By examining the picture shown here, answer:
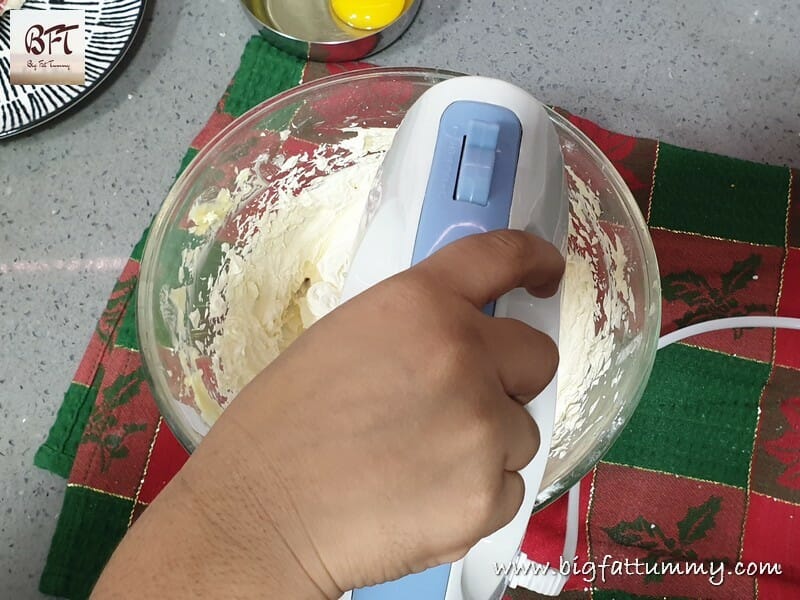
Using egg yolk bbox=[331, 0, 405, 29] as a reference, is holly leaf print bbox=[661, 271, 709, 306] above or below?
below

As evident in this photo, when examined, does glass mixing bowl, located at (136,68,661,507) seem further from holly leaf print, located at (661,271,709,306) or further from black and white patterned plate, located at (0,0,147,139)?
black and white patterned plate, located at (0,0,147,139)

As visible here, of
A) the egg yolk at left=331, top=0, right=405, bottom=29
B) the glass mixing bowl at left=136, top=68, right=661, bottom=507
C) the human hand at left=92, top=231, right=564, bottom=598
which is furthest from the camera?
the egg yolk at left=331, top=0, right=405, bottom=29

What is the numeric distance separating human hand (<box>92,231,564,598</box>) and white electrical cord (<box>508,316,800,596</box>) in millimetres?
252

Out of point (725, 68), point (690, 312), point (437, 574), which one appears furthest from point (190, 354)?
point (725, 68)

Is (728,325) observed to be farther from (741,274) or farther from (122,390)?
(122,390)

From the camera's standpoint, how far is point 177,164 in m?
0.71

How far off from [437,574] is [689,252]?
1.40 ft

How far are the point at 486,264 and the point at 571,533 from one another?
0.33 metres

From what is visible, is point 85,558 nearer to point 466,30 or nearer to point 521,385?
point 521,385

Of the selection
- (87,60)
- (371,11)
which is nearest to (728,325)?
(371,11)

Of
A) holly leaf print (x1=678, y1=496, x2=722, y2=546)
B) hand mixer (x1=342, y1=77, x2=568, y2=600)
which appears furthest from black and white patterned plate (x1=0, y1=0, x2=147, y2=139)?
holly leaf print (x1=678, y1=496, x2=722, y2=546)

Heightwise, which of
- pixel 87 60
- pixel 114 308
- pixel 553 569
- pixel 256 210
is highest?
pixel 87 60

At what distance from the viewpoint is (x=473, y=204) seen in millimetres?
379

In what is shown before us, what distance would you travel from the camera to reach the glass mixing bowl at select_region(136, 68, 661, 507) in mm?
485
